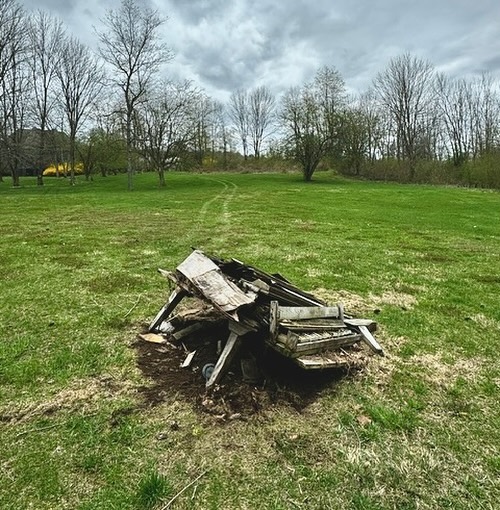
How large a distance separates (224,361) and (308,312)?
1138mm

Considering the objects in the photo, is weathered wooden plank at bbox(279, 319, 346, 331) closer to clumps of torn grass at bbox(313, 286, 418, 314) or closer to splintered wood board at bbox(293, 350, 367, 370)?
splintered wood board at bbox(293, 350, 367, 370)

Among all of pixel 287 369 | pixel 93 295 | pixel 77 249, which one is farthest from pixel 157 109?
pixel 287 369

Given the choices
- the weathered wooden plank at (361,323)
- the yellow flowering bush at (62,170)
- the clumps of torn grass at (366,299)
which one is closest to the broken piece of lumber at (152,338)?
the weathered wooden plank at (361,323)

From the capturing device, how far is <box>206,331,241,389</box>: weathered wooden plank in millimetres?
4055

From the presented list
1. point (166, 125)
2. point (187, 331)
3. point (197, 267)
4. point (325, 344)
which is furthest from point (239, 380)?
point (166, 125)

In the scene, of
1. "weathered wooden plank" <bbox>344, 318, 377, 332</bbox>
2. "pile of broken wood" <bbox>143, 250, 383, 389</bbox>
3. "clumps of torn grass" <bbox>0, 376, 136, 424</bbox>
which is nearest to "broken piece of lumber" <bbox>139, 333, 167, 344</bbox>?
"pile of broken wood" <bbox>143, 250, 383, 389</bbox>

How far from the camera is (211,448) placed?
3299 mm

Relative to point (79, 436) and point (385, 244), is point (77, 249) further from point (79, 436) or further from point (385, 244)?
point (385, 244)

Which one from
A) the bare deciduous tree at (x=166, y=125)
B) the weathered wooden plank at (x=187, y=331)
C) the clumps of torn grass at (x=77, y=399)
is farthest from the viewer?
the bare deciduous tree at (x=166, y=125)

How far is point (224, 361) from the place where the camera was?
4102 mm

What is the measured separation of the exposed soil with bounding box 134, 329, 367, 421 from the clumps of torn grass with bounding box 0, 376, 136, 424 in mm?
277

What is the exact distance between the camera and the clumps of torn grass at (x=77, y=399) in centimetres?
372

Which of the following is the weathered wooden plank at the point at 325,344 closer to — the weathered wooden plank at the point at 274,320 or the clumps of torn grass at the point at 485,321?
the weathered wooden plank at the point at 274,320

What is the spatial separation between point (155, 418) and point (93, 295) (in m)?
4.25
